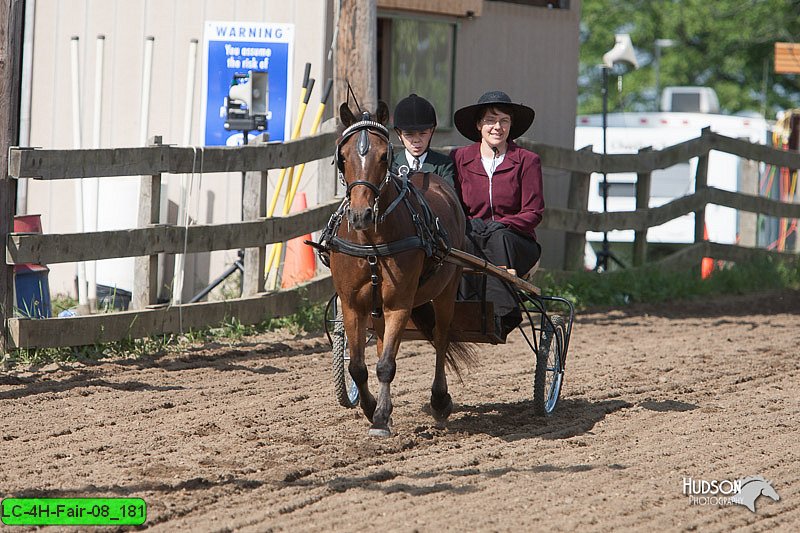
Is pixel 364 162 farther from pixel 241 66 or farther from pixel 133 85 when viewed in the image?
pixel 133 85

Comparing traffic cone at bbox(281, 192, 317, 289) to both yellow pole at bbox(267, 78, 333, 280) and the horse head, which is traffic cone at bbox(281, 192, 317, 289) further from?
the horse head

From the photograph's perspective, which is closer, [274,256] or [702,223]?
[274,256]

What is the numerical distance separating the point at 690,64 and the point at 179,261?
26.5 metres

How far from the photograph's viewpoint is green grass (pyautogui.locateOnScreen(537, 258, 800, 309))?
39.8 ft

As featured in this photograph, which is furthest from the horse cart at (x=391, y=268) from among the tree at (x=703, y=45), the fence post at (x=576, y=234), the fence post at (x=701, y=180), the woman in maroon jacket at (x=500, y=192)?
the tree at (x=703, y=45)

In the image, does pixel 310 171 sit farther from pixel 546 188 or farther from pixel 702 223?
pixel 702 223

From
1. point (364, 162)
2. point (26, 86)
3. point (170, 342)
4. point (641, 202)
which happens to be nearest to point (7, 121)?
point (170, 342)

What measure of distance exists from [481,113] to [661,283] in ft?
20.9

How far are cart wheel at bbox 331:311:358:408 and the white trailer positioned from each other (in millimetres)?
11034

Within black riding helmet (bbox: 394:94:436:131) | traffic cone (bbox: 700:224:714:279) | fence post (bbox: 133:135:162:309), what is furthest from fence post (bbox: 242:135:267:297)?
traffic cone (bbox: 700:224:714:279)

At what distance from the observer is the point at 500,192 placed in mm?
7039

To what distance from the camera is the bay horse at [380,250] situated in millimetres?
5746

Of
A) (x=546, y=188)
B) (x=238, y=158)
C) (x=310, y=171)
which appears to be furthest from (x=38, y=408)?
(x=546, y=188)

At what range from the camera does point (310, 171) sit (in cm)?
1116
